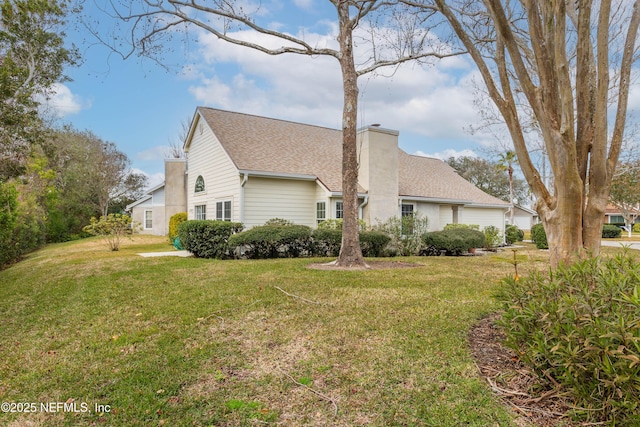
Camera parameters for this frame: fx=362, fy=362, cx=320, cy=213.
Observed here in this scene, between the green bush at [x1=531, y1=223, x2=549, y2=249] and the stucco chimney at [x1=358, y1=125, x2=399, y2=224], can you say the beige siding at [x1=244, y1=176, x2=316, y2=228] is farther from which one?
the green bush at [x1=531, y1=223, x2=549, y2=249]

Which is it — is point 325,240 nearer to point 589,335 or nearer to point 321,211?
point 321,211

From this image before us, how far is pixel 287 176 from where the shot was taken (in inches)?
558

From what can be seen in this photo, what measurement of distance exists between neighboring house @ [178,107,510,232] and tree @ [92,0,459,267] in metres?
2.86

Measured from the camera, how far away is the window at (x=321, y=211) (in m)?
14.9

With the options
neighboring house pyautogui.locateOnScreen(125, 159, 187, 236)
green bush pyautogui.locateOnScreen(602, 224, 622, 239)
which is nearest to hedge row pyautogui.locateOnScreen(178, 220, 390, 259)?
neighboring house pyautogui.locateOnScreen(125, 159, 187, 236)

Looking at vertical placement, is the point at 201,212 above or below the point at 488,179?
below

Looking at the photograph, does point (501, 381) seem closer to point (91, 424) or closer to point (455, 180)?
point (91, 424)

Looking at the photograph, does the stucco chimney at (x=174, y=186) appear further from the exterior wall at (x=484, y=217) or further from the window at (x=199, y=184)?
the exterior wall at (x=484, y=217)

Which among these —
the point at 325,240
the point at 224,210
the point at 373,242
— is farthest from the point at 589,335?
the point at 224,210

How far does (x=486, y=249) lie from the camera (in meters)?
17.7

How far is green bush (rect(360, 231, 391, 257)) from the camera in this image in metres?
12.9

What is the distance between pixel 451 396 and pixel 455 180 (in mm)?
21337

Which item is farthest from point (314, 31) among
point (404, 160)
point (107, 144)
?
point (107, 144)

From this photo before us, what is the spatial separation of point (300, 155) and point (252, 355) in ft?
43.2
